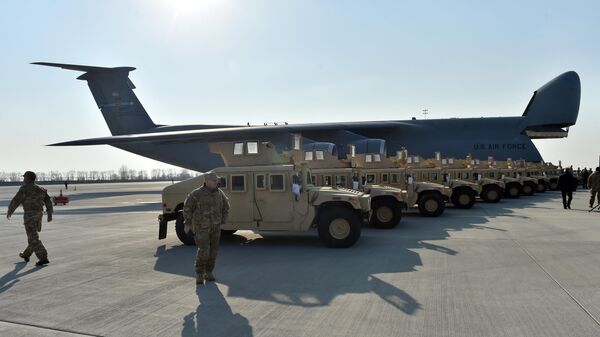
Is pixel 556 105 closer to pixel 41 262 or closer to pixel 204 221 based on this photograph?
pixel 204 221

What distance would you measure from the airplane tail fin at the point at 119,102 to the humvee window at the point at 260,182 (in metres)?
26.3

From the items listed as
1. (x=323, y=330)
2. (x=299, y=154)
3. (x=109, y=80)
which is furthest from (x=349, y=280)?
(x=109, y=80)

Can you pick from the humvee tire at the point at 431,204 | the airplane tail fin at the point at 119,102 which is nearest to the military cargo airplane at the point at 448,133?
the airplane tail fin at the point at 119,102

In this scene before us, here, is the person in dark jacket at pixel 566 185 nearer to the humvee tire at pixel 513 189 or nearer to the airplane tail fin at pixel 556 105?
the humvee tire at pixel 513 189

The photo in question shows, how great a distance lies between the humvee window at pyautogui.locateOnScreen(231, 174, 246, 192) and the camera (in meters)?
8.72

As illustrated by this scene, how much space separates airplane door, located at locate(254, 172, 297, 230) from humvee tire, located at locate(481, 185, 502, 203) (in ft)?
45.5

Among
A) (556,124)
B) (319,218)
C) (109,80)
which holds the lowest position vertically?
(319,218)

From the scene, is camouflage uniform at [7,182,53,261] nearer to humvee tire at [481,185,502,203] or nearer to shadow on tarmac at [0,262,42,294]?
shadow on tarmac at [0,262,42,294]

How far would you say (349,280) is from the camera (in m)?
5.82

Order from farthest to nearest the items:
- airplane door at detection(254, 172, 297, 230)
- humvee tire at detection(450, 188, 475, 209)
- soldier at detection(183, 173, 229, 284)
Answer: humvee tire at detection(450, 188, 475, 209), airplane door at detection(254, 172, 297, 230), soldier at detection(183, 173, 229, 284)

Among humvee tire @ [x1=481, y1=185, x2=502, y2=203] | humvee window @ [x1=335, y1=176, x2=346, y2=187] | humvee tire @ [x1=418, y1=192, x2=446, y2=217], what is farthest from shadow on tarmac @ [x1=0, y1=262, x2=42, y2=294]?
humvee tire @ [x1=481, y1=185, x2=502, y2=203]

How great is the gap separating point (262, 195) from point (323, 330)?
4.85 metres

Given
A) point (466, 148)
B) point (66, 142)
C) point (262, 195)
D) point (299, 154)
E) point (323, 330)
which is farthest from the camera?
point (66, 142)

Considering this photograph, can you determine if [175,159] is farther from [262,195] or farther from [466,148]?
[262,195]
